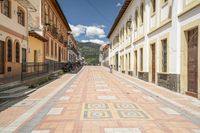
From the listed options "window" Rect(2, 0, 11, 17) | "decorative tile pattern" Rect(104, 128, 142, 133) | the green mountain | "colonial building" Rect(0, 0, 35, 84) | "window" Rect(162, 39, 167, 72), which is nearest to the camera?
"decorative tile pattern" Rect(104, 128, 142, 133)

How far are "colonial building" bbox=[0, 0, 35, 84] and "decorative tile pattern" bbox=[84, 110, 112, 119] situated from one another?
6904mm

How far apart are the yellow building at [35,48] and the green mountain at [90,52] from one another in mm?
80277

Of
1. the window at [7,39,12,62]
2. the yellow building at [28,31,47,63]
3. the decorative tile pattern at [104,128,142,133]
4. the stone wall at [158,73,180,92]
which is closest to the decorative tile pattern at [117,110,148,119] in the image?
the decorative tile pattern at [104,128,142,133]

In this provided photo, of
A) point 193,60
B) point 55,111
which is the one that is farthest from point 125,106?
point 193,60

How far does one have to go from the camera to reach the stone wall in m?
11.9

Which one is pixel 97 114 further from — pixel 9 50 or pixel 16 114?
pixel 9 50

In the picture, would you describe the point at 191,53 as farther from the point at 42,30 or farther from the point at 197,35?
the point at 42,30

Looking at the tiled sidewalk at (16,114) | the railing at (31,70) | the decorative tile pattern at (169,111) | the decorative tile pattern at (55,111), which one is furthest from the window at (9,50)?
the decorative tile pattern at (169,111)

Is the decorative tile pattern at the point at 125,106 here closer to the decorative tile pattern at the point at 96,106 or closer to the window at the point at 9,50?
the decorative tile pattern at the point at 96,106

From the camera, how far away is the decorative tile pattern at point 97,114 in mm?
6547

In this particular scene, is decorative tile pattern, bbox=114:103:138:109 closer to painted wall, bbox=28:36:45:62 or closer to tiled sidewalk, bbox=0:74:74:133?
tiled sidewalk, bbox=0:74:74:133

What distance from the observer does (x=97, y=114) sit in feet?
22.6

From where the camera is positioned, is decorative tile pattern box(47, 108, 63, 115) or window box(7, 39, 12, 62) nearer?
decorative tile pattern box(47, 108, 63, 115)

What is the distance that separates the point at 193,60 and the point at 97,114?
5.78 meters
